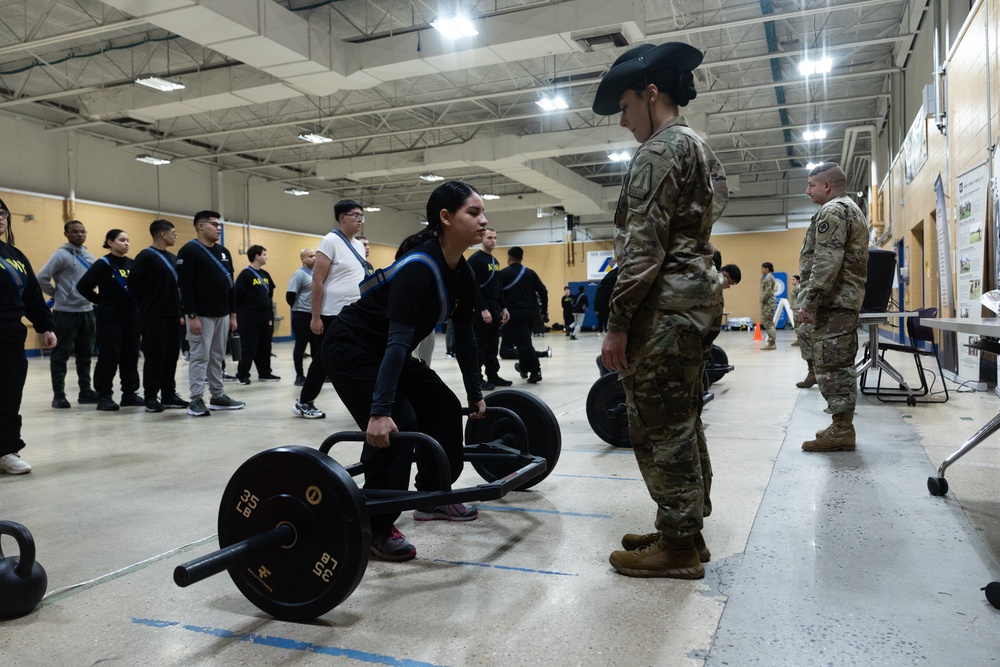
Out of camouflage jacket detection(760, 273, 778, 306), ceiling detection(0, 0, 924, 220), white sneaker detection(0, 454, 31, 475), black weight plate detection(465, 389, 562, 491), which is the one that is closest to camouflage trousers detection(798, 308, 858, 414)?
black weight plate detection(465, 389, 562, 491)

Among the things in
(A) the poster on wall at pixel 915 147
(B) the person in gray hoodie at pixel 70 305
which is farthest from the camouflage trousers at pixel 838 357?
(A) the poster on wall at pixel 915 147

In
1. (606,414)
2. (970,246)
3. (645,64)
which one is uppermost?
(645,64)

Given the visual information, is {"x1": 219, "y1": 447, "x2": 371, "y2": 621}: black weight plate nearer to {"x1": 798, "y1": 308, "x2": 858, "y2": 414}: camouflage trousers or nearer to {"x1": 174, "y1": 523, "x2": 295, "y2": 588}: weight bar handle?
{"x1": 174, "y1": 523, "x2": 295, "y2": 588}: weight bar handle

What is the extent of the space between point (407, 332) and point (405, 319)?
46 mm

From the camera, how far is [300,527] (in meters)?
1.86

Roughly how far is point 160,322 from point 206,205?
15.2 m

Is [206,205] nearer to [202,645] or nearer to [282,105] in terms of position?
[282,105]

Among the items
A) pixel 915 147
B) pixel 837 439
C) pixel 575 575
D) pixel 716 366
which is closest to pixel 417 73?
pixel 716 366

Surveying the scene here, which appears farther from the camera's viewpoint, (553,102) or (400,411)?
(553,102)

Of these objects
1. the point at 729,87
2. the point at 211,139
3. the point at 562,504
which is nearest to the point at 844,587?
the point at 562,504

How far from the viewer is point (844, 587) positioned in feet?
6.88

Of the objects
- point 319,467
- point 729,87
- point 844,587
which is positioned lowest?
point 844,587

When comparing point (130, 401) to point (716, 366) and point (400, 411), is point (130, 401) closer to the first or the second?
point (400, 411)

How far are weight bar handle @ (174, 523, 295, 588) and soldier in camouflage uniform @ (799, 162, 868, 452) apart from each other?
3.15 metres
